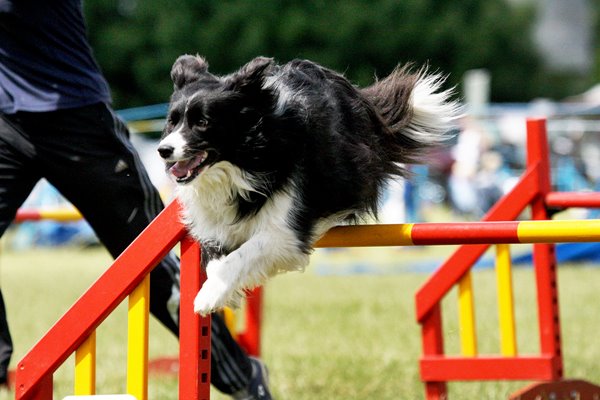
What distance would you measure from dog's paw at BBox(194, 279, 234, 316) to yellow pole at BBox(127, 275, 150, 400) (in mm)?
220

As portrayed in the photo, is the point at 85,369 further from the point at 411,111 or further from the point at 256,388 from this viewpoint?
the point at 411,111

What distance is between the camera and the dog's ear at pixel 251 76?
357 cm

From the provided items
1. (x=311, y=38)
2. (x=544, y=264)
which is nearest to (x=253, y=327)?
(x=544, y=264)

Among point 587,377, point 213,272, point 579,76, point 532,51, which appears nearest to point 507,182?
point 587,377

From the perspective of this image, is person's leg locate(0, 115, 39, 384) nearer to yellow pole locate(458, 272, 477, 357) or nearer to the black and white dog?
the black and white dog

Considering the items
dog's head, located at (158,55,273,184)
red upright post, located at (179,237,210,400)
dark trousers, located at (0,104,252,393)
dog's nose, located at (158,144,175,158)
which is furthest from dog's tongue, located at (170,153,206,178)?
dark trousers, located at (0,104,252,393)

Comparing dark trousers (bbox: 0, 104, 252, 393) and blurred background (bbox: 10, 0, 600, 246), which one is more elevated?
blurred background (bbox: 10, 0, 600, 246)

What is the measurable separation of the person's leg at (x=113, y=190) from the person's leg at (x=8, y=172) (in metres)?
0.07

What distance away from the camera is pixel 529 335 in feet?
24.8

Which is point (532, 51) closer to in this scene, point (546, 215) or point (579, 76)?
point (579, 76)

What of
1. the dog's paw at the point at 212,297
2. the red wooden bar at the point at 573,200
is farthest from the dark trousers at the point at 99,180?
the red wooden bar at the point at 573,200

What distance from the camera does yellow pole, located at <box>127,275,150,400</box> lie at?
3643 millimetres

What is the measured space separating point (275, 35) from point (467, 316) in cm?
3516

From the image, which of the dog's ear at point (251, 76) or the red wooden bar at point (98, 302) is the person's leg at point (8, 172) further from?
the dog's ear at point (251, 76)
